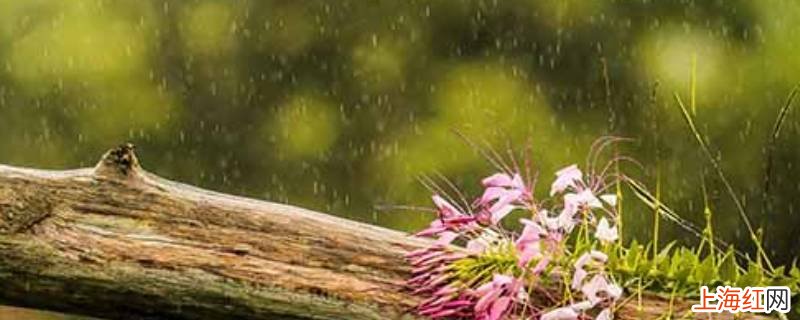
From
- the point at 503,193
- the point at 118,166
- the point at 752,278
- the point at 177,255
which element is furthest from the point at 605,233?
the point at 118,166

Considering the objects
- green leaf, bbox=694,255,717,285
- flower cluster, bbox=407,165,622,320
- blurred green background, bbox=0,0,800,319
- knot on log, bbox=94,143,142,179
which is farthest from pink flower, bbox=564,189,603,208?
blurred green background, bbox=0,0,800,319

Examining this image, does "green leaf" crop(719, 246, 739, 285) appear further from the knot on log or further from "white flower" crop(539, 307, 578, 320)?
the knot on log

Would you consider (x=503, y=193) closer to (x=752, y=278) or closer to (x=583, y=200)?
(x=583, y=200)

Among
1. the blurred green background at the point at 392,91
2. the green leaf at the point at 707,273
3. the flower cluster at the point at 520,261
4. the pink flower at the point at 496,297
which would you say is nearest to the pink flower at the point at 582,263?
the flower cluster at the point at 520,261

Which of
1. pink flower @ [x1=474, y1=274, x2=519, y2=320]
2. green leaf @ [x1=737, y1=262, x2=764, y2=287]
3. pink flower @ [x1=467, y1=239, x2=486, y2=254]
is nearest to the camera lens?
pink flower @ [x1=474, y1=274, x2=519, y2=320]

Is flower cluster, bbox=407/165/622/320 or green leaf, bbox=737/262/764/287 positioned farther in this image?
green leaf, bbox=737/262/764/287

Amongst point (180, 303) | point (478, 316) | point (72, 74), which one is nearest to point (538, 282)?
point (478, 316)
